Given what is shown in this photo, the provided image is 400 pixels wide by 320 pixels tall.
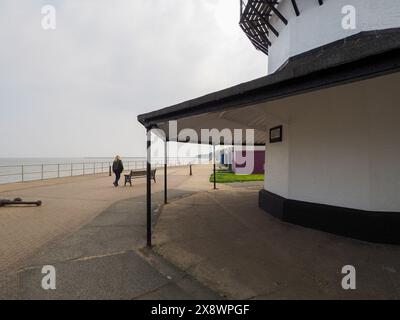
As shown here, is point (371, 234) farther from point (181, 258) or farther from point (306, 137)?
point (181, 258)

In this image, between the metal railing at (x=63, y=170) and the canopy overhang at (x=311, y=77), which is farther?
the metal railing at (x=63, y=170)

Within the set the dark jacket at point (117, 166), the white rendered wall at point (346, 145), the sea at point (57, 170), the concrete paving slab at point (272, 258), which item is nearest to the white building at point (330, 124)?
the white rendered wall at point (346, 145)

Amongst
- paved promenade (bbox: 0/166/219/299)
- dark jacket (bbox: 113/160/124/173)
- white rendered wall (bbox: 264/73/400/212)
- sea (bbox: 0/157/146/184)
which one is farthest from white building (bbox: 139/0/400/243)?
sea (bbox: 0/157/146/184)

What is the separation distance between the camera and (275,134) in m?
7.42

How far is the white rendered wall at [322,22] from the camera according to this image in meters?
5.77

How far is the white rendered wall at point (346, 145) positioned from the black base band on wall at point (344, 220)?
0.15 meters

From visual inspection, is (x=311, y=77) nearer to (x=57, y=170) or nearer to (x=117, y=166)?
(x=117, y=166)

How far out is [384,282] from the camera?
340 cm

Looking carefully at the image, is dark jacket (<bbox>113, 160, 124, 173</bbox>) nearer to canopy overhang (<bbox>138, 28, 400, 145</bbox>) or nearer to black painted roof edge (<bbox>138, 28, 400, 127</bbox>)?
canopy overhang (<bbox>138, 28, 400, 145</bbox>)

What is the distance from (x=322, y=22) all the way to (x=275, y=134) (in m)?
3.10

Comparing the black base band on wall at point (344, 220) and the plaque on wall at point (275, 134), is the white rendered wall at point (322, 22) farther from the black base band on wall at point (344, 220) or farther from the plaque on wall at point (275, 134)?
the black base band on wall at point (344, 220)

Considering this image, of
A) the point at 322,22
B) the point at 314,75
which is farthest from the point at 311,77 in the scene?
the point at 322,22
